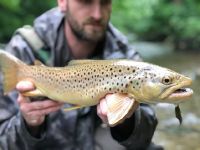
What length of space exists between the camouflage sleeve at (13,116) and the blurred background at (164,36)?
59 centimetres

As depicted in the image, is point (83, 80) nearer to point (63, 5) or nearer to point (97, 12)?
point (97, 12)

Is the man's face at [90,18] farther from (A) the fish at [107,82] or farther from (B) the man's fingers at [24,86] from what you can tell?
(B) the man's fingers at [24,86]

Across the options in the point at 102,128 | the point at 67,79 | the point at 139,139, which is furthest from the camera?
the point at 102,128

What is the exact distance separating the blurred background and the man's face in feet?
2.29

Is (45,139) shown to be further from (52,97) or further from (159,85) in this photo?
(159,85)

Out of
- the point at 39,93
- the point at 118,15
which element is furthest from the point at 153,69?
the point at 118,15

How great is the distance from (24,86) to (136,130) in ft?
2.60

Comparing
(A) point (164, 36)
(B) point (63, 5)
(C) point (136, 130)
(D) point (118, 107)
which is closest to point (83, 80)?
(D) point (118, 107)

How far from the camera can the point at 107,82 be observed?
2.72 meters

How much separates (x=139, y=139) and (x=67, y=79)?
2.60 ft

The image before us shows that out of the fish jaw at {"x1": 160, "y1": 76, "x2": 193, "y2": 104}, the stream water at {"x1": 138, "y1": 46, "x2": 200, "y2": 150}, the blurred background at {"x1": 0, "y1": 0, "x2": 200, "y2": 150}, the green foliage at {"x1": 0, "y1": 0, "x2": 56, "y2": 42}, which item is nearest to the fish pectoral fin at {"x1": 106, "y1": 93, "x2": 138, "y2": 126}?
the fish jaw at {"x1": 160, "y1": 76, "x2": 193, "y2": 104}

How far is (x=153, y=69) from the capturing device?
8.44 ft

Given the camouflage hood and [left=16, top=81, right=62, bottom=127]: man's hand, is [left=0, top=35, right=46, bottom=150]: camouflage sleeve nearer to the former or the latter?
the camouflage hood

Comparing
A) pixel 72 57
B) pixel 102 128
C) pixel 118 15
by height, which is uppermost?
pixel 72 57
